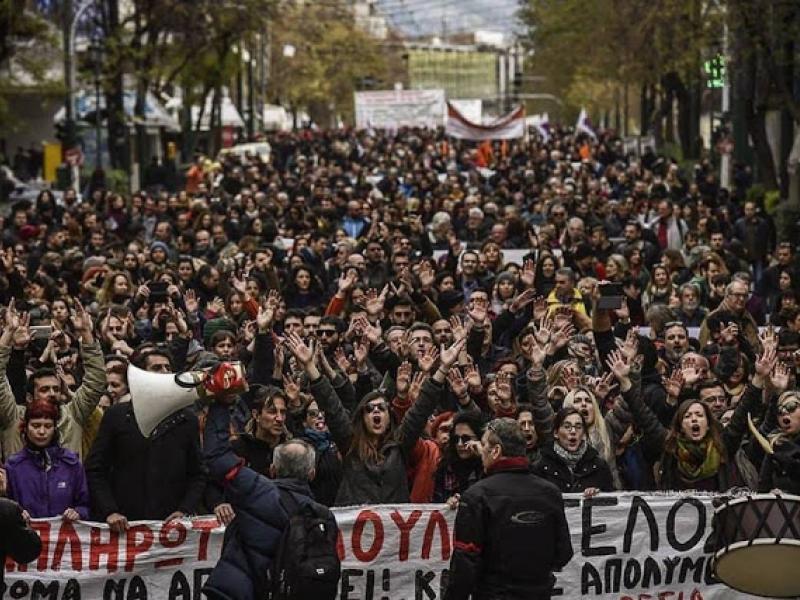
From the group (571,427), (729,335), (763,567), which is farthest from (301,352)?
(729,335)

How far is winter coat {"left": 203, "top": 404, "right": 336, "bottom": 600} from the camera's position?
834cm

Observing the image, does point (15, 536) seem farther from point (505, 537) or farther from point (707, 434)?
point (707, 434)

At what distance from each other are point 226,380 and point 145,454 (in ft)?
4.99

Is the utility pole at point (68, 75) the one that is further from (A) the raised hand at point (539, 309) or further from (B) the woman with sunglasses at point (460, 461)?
(B) the woman with sunglasses at point (460, 461)

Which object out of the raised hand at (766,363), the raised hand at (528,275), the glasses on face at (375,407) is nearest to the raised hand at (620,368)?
the raised hand at (766,363)

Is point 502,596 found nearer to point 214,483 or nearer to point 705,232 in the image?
point 214,483

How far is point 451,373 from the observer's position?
441 inches

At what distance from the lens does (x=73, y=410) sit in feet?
34.7

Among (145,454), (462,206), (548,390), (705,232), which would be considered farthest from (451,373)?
(462,206)

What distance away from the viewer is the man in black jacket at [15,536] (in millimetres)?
8148

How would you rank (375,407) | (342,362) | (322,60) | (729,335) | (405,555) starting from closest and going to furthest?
(405,555) → (375,407) → (342,362) → (729,335) → (322,60)

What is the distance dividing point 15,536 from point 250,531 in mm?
916

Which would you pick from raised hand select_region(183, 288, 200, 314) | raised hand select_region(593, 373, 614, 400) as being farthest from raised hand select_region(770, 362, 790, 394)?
raised hand select_region(183, 288, 200, 314)

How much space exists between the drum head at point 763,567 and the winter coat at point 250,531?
1.56 metres
